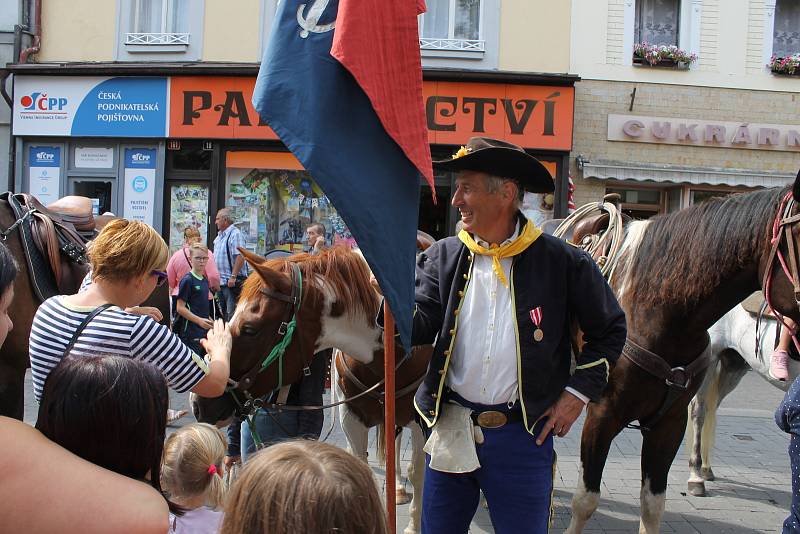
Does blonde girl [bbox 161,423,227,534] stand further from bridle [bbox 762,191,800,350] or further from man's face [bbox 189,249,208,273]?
man's face [bbox 189,249,208,273]

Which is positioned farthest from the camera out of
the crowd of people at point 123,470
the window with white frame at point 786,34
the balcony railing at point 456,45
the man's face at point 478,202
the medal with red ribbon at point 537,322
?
the window with white frame at point 786,34

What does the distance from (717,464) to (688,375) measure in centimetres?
282

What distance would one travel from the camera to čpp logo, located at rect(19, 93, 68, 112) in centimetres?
1189

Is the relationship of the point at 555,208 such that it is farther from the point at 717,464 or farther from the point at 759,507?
the point at 759,507

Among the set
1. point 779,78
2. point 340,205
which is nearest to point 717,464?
point 340,205

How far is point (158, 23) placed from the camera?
12.1m

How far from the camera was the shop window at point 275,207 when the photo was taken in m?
11.9

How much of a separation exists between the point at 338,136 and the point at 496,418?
114 cm

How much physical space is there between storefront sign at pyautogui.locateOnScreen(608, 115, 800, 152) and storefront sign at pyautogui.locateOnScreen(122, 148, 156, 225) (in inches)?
319

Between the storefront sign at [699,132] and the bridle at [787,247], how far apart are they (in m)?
9.27

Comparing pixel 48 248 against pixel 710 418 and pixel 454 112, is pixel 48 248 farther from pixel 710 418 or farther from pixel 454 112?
pixel 454 112

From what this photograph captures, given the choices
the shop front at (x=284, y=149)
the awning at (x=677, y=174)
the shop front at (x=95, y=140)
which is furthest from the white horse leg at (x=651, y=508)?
the shop front at (x=95, y=140)

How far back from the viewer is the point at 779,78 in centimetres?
1170

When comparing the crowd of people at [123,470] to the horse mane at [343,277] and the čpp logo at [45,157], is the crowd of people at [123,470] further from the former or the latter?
the čpp logo at [45,157]
